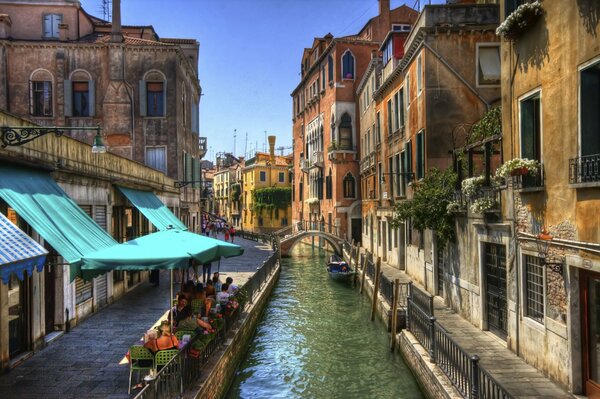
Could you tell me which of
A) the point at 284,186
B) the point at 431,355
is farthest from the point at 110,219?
the point at 284,186

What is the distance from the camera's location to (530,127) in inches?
372

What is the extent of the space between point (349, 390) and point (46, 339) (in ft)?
21.1

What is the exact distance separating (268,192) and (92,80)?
3817cm

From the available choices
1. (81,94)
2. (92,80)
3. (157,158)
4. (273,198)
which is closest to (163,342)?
(157,158)

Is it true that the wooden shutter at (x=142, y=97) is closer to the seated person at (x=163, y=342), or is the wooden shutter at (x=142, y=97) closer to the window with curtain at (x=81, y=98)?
the window with curtain at (x=81, y=98)

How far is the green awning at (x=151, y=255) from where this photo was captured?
800cm

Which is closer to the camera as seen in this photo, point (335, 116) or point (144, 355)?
point (144, 355)

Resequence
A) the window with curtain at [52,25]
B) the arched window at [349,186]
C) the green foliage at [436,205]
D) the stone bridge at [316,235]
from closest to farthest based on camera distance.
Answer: the green foliage at [436,205] → the window with curtain at [52,25] → the stone bridge at [316,235] → the arched window at [349,186]

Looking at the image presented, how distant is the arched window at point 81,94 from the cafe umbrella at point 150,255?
1577 centimetres

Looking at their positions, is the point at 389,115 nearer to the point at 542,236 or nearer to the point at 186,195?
the point at 186,195

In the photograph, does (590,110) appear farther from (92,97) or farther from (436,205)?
(92,97)

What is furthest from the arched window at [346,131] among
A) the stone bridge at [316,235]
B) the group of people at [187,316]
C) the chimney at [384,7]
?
the group of people at [187,316]

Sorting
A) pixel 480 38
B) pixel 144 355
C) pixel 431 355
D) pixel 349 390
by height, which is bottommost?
pixel 349 390

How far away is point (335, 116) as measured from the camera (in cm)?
3794
